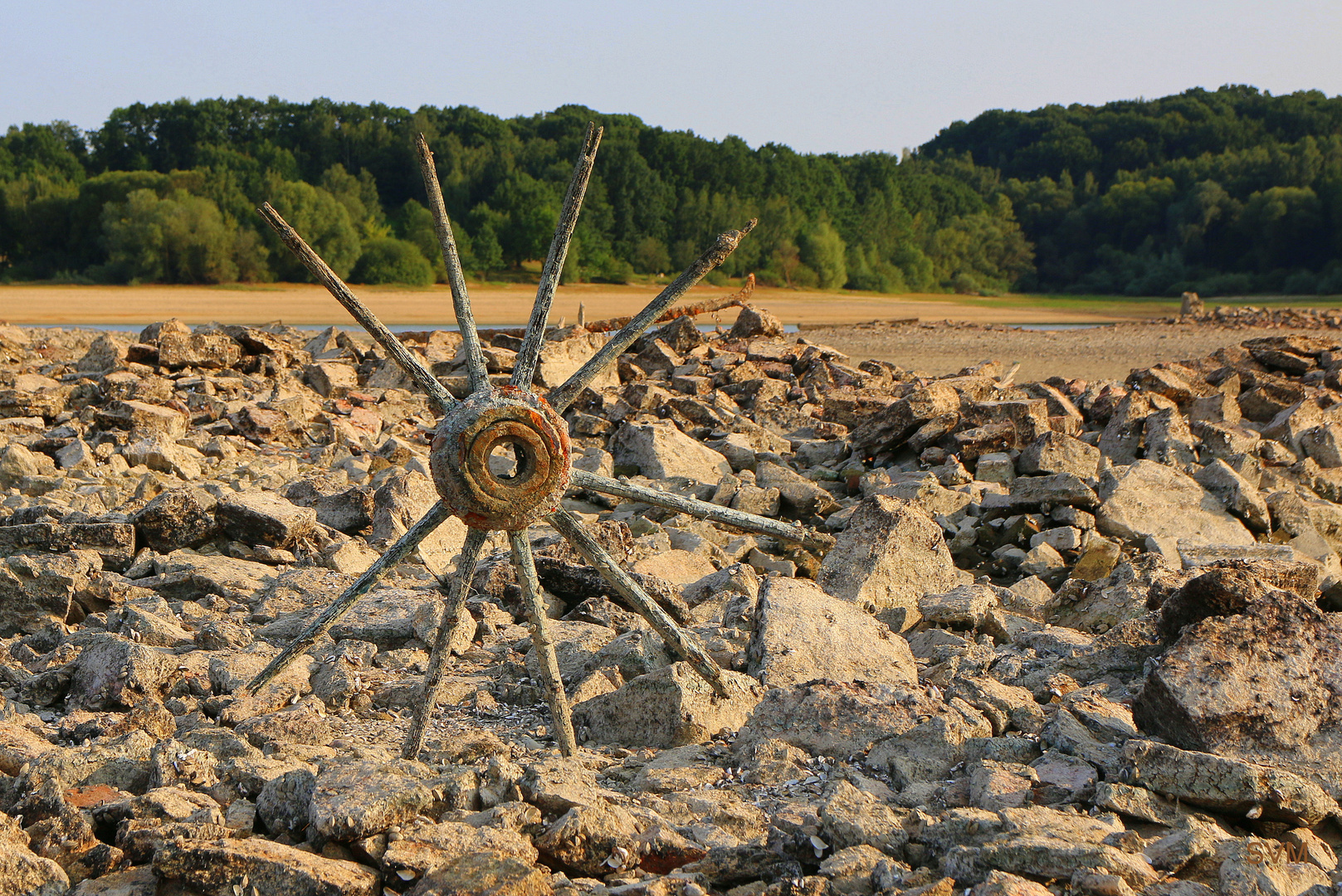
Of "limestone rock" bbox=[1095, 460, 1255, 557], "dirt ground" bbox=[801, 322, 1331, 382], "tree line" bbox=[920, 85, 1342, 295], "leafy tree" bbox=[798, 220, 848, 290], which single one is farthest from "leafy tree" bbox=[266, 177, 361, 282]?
"tree line" bbox=[920, 85, 1342, 295]

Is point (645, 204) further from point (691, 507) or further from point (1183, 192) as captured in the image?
point (691, 507)

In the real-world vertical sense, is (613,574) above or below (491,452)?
below

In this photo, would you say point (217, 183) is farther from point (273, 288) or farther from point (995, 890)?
point (995, 890)

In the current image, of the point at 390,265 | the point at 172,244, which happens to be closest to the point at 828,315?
the point at 390,265

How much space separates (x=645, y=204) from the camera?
61469 millimetres

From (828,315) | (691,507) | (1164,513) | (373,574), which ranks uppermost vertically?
(828,315)

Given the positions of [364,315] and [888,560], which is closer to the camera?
[364,315]

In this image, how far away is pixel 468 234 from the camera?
50531mm

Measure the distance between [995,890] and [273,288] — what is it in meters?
45.4

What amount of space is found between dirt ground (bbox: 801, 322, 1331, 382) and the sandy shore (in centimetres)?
546

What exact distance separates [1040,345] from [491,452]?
2054 centimetres

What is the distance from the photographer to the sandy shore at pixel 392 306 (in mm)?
33500

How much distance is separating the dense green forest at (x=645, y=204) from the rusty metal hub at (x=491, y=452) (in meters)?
44.2

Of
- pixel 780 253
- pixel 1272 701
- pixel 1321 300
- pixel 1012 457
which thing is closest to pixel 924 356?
pixel 1012 457
